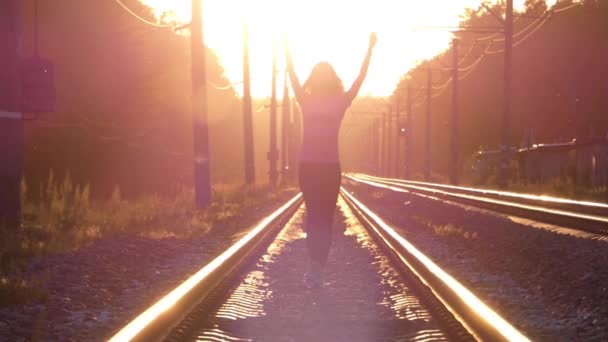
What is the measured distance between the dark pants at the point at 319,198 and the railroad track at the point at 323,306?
15.5 inches

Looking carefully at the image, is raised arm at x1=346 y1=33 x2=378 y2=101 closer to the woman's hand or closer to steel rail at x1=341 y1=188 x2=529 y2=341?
the woman's hand

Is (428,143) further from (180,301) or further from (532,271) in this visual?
(180,301)

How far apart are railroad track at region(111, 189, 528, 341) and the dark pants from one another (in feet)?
1.29

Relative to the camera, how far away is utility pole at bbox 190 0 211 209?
77.5 feet

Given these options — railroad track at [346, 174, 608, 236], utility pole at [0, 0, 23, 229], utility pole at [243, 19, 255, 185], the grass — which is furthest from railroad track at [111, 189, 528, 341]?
utility pole at [243, 19, 255, 185]

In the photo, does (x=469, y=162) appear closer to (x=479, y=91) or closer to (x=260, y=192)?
(x=479, y=91)

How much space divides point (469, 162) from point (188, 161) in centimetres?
3249

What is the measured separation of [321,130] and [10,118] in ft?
26.5

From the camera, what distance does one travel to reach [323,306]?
281 inches

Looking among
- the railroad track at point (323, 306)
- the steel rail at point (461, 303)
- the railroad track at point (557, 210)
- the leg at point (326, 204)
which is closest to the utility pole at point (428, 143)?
the railroad track at point (557, 210)

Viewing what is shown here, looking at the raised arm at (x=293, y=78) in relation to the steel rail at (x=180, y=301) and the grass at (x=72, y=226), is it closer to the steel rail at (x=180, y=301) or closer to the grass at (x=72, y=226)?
the steel rail at (x=180, y=301)

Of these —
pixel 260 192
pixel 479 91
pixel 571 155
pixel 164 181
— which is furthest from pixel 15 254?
pixel 479 91

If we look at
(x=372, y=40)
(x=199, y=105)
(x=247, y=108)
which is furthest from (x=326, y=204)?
(x=247, y=108)

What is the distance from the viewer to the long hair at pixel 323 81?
8.22m
